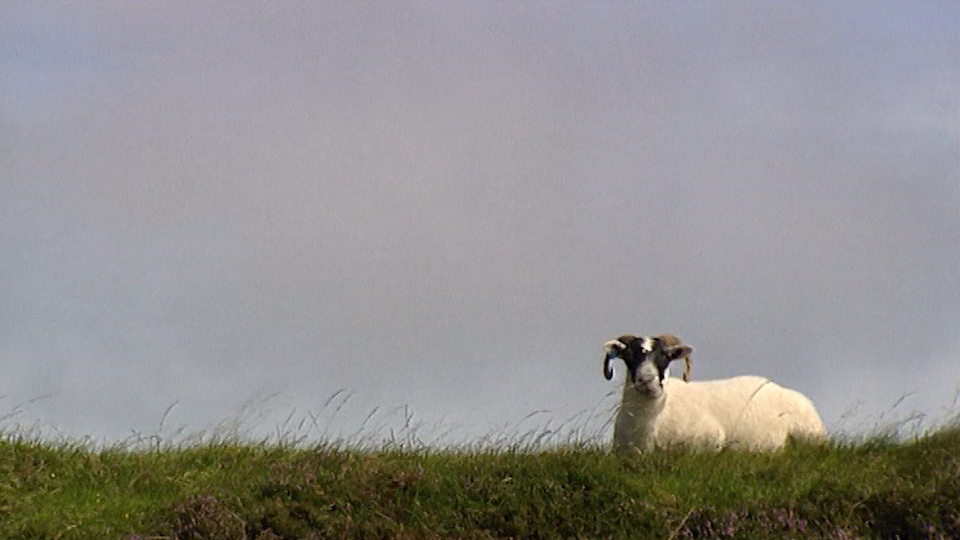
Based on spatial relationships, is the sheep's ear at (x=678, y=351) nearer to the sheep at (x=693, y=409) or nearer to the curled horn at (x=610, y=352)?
the sheep at (x=693, y=409)

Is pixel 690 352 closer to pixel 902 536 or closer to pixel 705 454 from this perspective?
pixel 705 454

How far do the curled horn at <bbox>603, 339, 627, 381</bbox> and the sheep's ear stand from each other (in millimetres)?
515

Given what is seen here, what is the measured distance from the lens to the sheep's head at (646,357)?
1449 cm

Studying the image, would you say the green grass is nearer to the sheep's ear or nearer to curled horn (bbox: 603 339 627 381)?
curled horn (bbox: 603 339 627 381)

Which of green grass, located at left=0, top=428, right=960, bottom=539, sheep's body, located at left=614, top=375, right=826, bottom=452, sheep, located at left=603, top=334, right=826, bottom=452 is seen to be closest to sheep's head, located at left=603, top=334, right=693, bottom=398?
sheep, located at left=603, top=334, right=826, bottom=452

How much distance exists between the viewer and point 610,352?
1466 cm

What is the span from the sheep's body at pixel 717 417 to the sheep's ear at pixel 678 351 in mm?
305

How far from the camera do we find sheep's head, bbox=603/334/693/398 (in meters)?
14.5

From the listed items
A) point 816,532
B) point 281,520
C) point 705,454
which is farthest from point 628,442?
point 281,520

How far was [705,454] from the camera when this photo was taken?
48.0ft

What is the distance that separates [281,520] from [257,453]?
111 inches

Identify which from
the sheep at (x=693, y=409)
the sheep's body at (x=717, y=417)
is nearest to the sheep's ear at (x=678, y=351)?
the sheep at (x=693, y=409)

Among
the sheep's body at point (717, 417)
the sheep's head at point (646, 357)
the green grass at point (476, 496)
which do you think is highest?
the sheep's head at point (646, 357)

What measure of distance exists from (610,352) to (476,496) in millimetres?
2817
